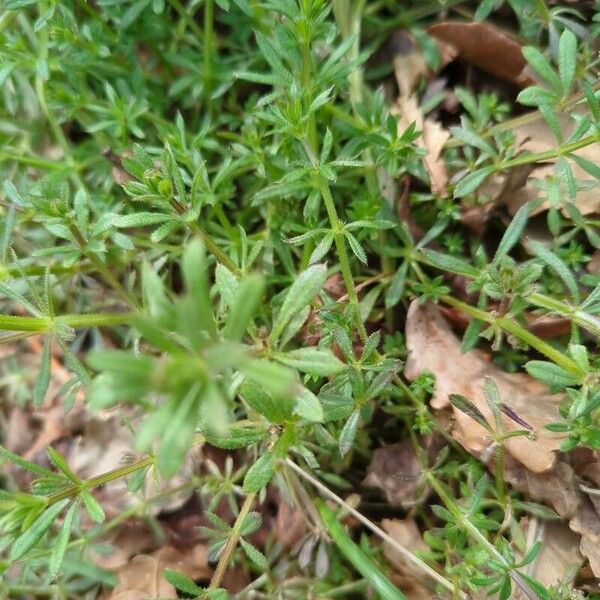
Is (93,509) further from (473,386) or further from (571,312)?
(571,312)

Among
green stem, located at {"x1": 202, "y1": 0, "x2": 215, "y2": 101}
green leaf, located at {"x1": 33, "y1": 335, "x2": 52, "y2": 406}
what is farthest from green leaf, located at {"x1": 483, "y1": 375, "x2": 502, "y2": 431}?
green stem, located at {"x1": 202, "y1": 0, "x2": 215, "y2": 101}

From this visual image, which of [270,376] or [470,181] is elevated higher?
[270,376]

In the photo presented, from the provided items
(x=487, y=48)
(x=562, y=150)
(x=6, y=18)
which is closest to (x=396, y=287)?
(x=562, y=150)

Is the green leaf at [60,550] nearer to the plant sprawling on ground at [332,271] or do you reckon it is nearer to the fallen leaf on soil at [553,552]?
the plant sprawling on ground at [332,271]

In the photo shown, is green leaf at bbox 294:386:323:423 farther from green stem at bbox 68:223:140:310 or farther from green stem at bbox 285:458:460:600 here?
green stem at bbox 68:223:140:310

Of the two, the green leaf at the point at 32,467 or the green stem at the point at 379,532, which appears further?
the green stem at the point at 379,532

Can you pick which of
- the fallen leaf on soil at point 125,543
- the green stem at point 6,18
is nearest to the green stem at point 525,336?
the fallen leaf on soil at point 125,543

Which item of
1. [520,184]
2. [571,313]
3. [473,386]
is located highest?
[520,184]
